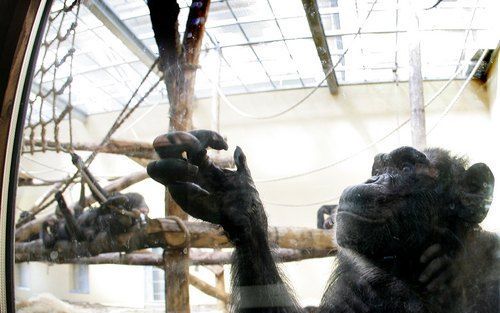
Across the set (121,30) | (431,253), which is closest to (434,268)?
(431,253)

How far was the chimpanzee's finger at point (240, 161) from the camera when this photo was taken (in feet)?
5.75

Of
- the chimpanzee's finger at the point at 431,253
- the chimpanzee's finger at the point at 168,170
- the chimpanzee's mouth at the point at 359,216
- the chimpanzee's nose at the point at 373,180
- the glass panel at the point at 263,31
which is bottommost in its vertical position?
the chimpanzee's finger at the point at 431,253

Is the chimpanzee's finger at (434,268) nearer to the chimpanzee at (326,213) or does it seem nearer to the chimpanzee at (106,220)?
the chimpanzee at (326,213)

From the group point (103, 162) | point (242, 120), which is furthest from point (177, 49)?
point (103, 162)

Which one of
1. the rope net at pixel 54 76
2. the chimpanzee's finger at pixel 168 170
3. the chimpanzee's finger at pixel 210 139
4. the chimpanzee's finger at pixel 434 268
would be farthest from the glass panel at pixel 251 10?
the chimpanzee's finger at pixel 434 268

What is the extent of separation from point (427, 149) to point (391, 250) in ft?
1.33

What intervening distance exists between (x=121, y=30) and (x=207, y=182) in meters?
0.71

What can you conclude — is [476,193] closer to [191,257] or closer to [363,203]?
[363,203]

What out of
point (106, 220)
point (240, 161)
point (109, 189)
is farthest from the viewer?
point (106, 220)

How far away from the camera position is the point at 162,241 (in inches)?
85.7

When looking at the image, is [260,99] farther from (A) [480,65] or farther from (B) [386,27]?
(A) [480,65]

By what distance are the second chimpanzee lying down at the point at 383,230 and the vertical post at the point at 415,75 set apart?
0.71 feet

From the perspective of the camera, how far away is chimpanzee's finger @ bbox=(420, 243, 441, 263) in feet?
5.07

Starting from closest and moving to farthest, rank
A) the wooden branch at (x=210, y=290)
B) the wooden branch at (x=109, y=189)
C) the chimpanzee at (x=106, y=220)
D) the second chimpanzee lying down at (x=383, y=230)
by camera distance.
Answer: the second chimpanzee lying down at (x=383, y=230), the wooden branch at (x=210, y=290), the wooden branch at (x=109, y=189), the chimpanzee at (x=106, y=220)
